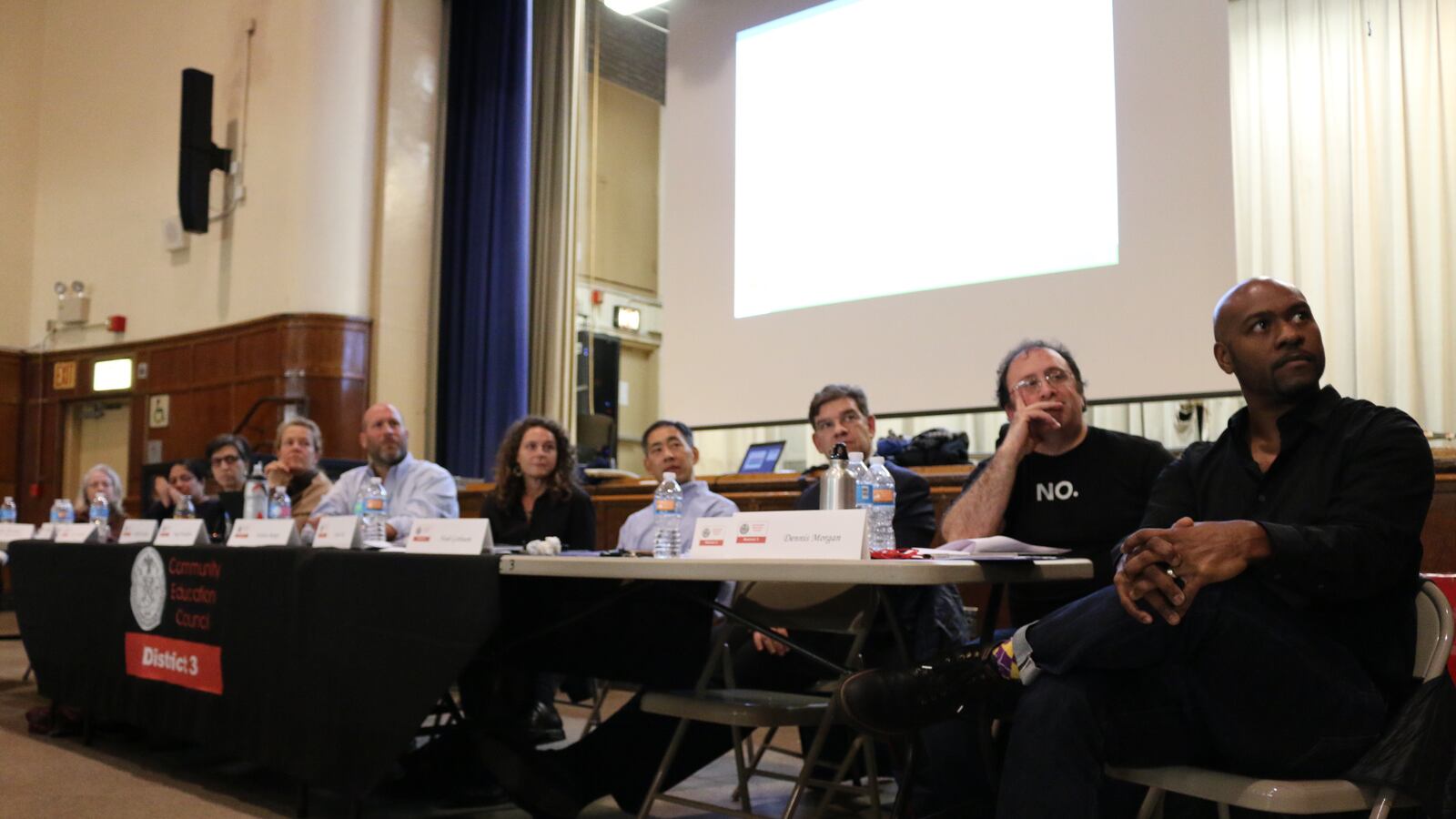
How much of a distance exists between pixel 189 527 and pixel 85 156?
25.5 ft

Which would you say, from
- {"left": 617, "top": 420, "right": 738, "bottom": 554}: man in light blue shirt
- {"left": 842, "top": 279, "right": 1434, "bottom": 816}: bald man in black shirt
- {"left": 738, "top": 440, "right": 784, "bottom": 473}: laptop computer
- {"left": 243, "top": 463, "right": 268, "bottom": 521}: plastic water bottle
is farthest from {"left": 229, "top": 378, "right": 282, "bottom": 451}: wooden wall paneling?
{"left": 842, "top": 279, "right": 1434, "bottom": 816}: bald man in black shirt

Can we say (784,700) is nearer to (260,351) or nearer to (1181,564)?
(1181,564)

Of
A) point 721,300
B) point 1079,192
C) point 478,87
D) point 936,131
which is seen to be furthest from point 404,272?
point 1079,192

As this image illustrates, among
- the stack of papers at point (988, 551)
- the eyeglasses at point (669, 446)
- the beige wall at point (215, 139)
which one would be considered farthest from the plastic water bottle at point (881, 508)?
the beige wall at point (215, 139)

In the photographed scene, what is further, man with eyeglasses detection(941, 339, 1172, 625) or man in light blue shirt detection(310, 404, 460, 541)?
man in light blue shirt detection(310, 404, 460, 541)

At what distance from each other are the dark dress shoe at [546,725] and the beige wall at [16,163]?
830cm

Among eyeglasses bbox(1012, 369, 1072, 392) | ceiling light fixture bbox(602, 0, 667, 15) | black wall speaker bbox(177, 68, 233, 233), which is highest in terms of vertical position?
ceiling light fixture bbox(602, 0, 667, 15)

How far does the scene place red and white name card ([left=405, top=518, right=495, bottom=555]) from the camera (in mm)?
2494

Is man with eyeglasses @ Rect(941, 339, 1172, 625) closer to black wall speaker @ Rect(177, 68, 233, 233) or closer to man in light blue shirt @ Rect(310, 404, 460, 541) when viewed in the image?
man in light blue shirt @ Rect(310, 404, 460, 541)

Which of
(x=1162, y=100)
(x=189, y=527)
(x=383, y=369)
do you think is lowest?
(x=189, y=527)

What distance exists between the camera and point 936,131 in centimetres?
516

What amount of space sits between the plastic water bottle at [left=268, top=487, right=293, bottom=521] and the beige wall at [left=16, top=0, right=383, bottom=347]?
419 centimetres

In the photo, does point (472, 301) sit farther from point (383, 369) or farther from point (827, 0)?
point (827, 0)

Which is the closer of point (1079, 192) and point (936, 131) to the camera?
point (1079, 192)
